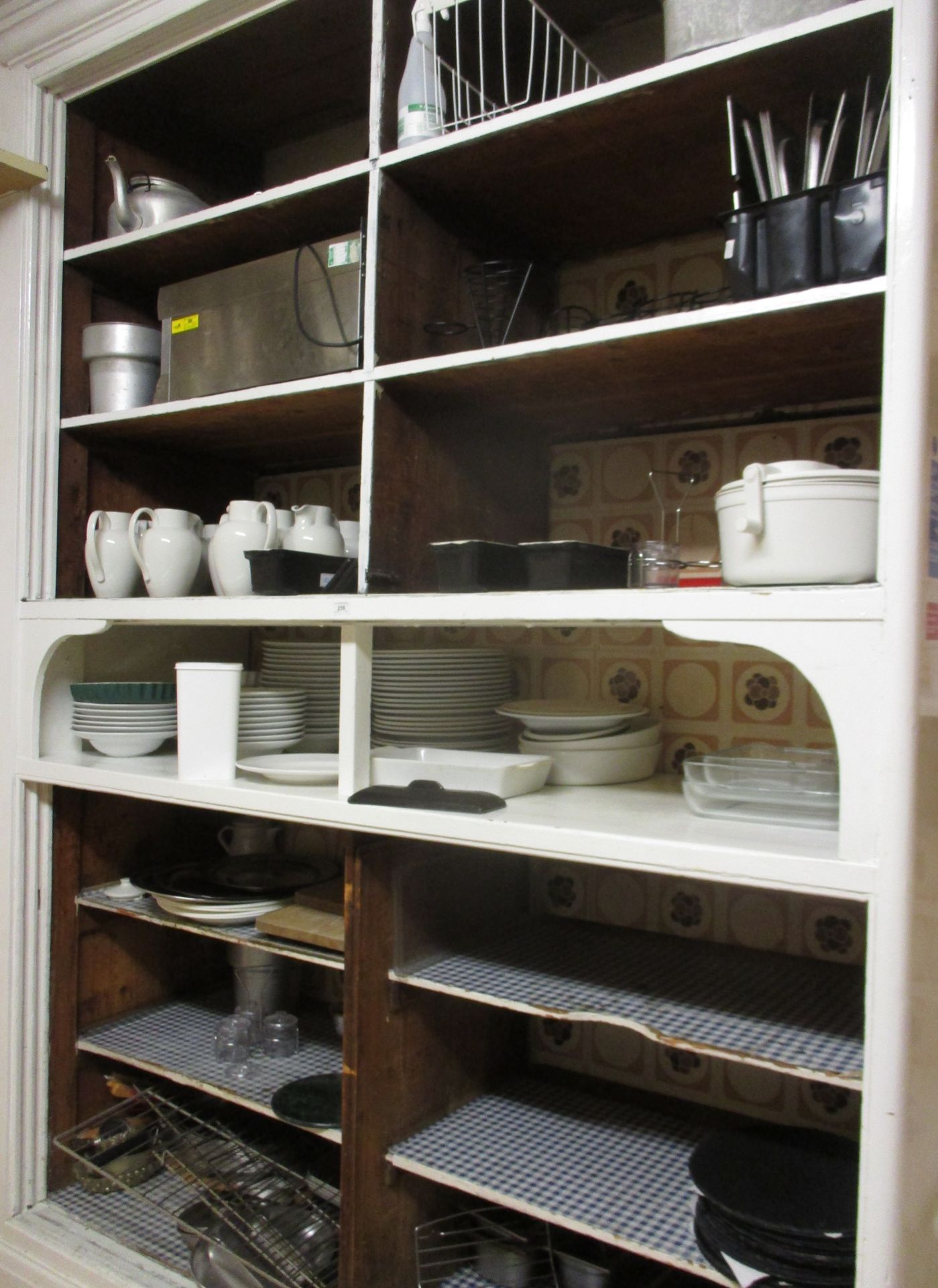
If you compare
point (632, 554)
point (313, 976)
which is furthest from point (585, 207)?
point (313, 976)

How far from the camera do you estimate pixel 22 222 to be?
1779mm

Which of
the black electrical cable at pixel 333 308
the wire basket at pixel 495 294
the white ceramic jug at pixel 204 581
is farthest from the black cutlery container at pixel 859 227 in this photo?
the white ceramic jug at pixel 204 581

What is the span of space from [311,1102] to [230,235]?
1503mm

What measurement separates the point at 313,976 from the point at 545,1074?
2.05 ft

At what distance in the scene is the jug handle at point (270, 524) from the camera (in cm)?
156

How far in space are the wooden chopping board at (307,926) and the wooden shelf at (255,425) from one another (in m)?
0.86

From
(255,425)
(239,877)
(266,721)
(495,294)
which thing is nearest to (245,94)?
(255,425)

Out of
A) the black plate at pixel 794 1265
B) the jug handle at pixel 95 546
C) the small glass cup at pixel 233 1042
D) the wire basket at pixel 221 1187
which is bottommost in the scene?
the wire basket at pixel 221 1187

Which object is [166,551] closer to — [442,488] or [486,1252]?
[442,488]

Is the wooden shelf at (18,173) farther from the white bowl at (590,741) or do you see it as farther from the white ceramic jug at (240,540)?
the white bowl at (590,741)

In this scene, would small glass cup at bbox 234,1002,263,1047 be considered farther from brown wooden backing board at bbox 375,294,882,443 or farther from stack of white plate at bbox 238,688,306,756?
brown wooden backing board at bbox 375,294,882,443

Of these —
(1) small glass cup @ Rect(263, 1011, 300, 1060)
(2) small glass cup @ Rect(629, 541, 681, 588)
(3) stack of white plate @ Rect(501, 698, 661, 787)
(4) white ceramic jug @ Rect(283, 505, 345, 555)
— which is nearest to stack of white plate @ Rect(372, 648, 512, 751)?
(3) stack of white plate @ Rect(501, 698, 661, 787)

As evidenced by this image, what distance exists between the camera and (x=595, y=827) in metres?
1.16

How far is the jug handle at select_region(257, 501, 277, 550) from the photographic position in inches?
61.6
